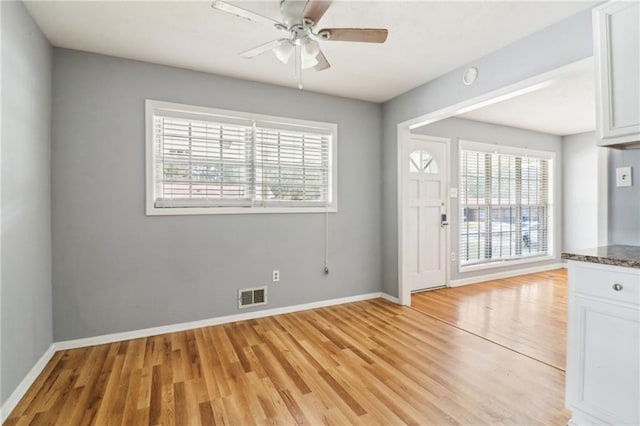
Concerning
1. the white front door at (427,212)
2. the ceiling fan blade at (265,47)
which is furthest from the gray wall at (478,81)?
the ceiling fan blade at (265,47)

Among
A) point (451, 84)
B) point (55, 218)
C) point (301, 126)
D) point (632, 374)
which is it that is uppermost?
point (451, 84)

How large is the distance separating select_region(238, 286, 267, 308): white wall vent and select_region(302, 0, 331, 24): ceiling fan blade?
263 cm

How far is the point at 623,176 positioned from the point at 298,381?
2.58 metres

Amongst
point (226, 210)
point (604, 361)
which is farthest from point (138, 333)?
point (604, 361)

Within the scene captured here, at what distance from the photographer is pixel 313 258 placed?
3713 millimetres

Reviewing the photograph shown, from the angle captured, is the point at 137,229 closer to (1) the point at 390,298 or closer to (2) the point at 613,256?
(1) the point at 390,298

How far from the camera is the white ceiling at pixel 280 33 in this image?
2.11 meters

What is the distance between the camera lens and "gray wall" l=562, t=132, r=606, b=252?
5.50m

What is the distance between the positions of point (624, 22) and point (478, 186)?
139 inches

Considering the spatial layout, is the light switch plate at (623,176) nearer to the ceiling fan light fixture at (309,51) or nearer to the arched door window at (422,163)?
the ceiling fan light fixture at (309,51)

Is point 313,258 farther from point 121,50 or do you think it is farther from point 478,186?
point 478,186

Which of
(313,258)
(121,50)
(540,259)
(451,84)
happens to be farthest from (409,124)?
(540,259)

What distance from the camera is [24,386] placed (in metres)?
2.01

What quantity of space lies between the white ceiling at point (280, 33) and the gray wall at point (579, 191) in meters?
4.39
